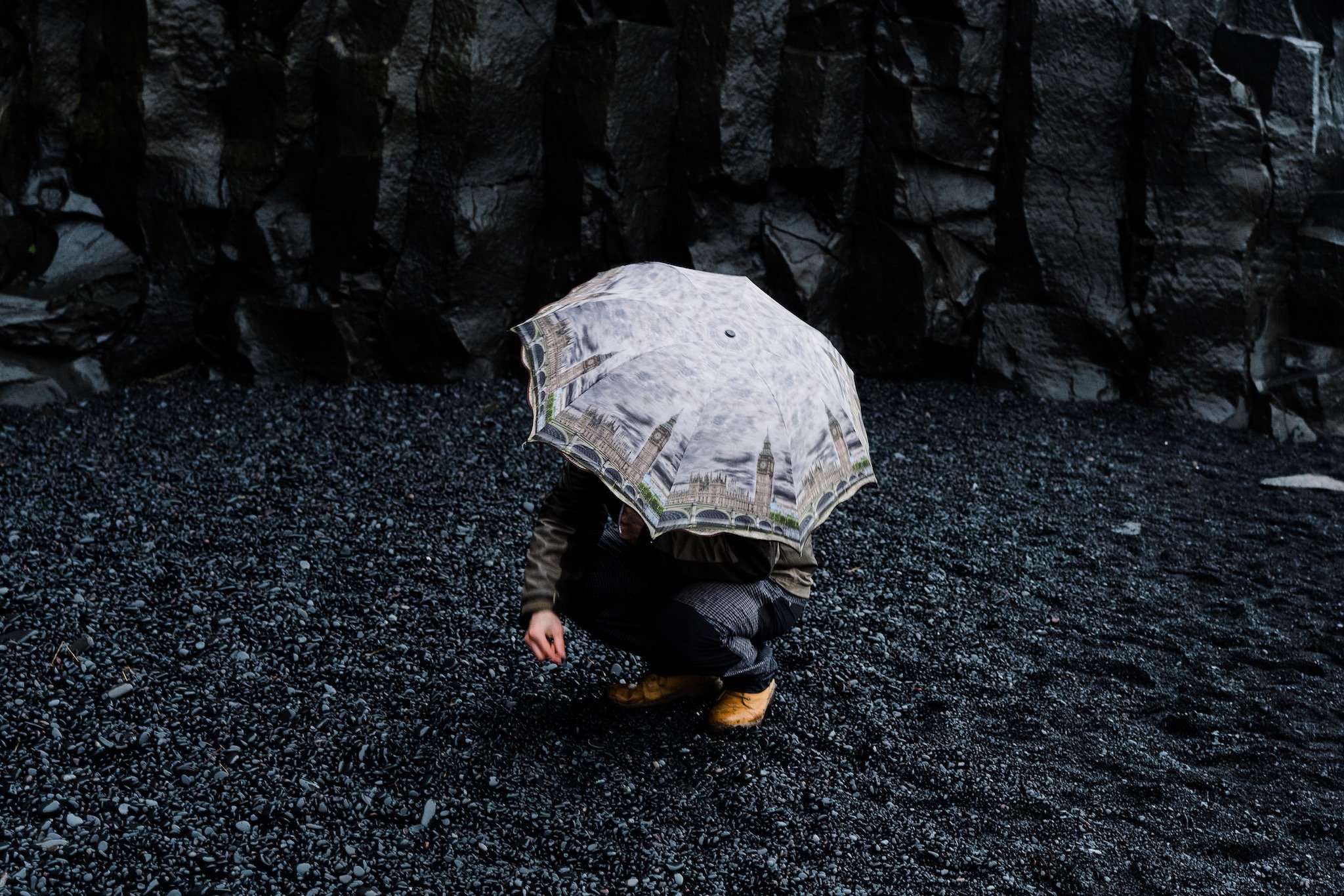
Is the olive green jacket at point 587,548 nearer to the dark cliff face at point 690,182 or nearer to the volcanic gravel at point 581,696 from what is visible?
the volcanic gravel at point 581,696

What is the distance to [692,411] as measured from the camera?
261 centimetres

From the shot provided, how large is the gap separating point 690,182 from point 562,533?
196 inches

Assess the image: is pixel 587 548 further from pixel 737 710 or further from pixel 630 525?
pixel 737 710

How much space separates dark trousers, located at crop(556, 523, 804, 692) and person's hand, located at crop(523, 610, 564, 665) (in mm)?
247

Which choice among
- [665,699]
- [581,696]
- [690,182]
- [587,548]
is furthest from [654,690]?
[690,182]

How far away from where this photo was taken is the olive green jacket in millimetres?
2898

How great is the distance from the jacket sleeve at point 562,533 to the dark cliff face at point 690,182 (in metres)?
4.40

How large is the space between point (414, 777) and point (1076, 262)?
20.6 feet

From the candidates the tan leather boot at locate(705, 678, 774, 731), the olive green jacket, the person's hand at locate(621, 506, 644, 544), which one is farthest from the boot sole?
the person's hand at locate(621, 506, 644, 544)

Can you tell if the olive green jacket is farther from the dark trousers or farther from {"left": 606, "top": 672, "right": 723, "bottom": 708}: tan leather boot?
{"left": 606, "top": 672, "right": 723, "bottom": 708}: tan leather boot

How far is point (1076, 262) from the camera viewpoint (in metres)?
7.59

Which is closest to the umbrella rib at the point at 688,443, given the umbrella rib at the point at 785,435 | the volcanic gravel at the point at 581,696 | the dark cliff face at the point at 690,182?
the umbrella rib at the point at 785,435

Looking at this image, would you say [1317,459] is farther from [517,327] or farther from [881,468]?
[517,327]

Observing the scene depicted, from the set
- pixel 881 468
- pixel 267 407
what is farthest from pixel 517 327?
pixel 267 407
